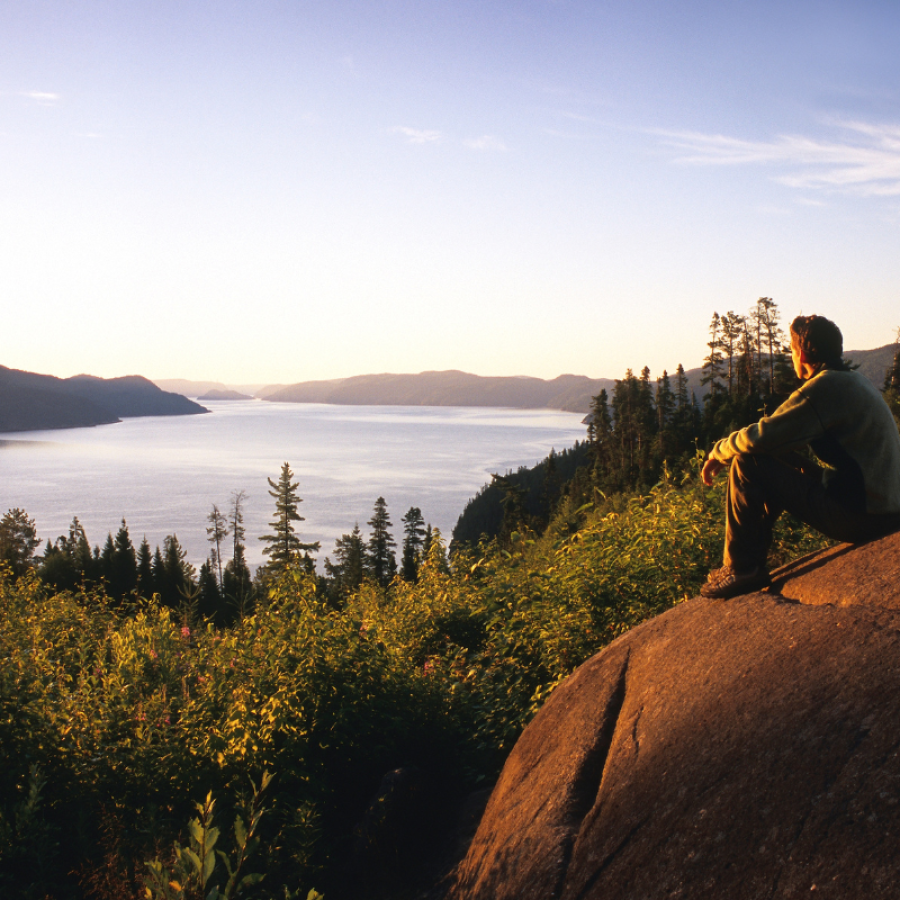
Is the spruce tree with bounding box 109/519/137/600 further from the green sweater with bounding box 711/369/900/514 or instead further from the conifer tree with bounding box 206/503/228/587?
the green sweater with bounding box 711/369/900/514

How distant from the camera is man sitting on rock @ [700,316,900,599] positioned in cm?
418

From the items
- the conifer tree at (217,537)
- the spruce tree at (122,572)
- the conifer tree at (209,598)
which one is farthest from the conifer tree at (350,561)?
the spruce tree at (122,572)

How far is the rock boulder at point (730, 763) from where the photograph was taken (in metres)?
2.81

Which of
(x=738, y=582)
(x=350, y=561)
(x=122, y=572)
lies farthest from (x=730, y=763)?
(x=350, y=561)

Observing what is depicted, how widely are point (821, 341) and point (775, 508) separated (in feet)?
3.81

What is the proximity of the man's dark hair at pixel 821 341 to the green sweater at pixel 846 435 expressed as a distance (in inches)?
8.3

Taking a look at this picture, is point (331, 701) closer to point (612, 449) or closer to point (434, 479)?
point (612, 449)

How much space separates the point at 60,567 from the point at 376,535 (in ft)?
97.1

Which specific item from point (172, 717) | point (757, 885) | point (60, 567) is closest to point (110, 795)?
point (172, 717)

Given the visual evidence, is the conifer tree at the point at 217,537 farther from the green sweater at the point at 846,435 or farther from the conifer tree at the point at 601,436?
the green sweater at the point at 846,435

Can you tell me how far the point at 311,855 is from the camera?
5156 mm

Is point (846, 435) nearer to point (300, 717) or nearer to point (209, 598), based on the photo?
point (300, 717)

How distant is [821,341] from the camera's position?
4500mm

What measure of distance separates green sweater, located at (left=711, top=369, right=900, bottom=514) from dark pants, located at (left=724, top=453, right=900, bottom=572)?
0.28ft
